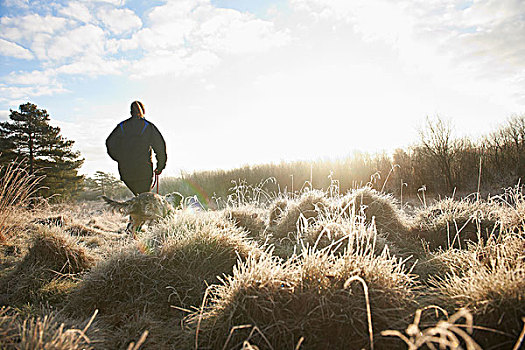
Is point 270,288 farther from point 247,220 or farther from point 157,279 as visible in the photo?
point 247,220

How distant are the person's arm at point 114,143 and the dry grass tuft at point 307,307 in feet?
13.6

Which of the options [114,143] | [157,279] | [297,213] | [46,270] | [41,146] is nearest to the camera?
[157,279]

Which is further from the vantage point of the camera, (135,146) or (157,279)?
(135,146)

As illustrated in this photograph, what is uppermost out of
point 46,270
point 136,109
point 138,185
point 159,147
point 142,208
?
point 136,109

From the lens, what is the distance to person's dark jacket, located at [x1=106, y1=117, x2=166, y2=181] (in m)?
5.31

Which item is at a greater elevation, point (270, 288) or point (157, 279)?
point (270, 288)

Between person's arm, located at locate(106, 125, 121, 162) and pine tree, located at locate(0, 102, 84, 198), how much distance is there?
16688 millimetres

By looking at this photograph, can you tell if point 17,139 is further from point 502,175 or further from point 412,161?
point 502,175

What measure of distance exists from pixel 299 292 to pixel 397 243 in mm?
2934

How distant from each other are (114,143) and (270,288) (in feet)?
14.9

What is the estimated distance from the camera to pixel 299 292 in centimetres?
193

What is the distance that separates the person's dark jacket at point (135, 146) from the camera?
5.31 meters

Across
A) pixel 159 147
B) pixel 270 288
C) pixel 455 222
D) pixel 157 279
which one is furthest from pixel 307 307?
pixel 159 147

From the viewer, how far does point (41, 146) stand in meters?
20.2
